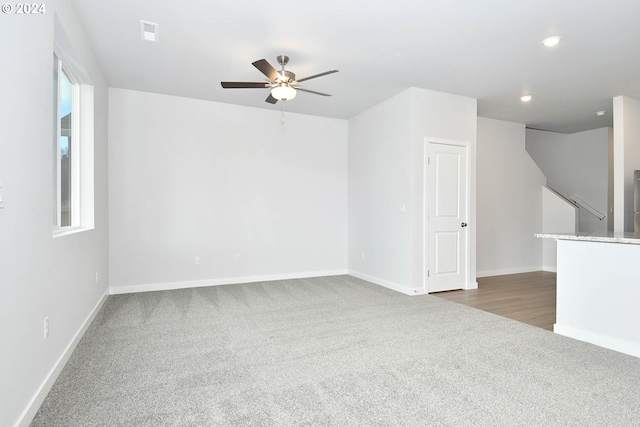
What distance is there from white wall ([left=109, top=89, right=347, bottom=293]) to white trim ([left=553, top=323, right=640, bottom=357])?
3.63m

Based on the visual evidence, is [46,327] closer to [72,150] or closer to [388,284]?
[72,150]

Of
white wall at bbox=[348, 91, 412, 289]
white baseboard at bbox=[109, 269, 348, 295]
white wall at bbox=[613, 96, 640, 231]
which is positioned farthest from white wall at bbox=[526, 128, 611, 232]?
white baseboard at bbox=[109, 269, 348, 295]

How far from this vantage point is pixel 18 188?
A: 1803mm

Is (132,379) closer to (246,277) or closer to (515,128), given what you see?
(246,277)

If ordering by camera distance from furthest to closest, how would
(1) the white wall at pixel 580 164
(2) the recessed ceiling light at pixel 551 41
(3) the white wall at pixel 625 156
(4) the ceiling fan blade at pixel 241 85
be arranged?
(1) the white wall at pixel 580 164
(3) the white wall at pixel 625 156
(4) the ceiling fan blade at pixel 241 85
(2) the recessed ceiling light at pixel 551 41

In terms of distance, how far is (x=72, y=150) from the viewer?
3430 mm

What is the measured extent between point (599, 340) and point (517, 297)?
173 cm

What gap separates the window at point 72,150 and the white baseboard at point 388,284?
153 inches

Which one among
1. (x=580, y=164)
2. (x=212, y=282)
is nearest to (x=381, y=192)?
(x=212, y=282)

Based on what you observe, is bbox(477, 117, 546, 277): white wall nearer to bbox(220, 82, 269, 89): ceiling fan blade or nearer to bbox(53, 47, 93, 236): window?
bbox(220, 82, 269, 89): ceiling fan blade

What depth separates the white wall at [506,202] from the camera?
6223 mm

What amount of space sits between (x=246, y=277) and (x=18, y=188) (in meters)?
4.00

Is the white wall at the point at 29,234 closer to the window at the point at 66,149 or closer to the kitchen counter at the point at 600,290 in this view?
the window at the point at 66,149

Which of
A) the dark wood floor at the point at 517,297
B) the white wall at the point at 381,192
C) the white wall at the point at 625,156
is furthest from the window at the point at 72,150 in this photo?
the white wall at the point at 625,156
